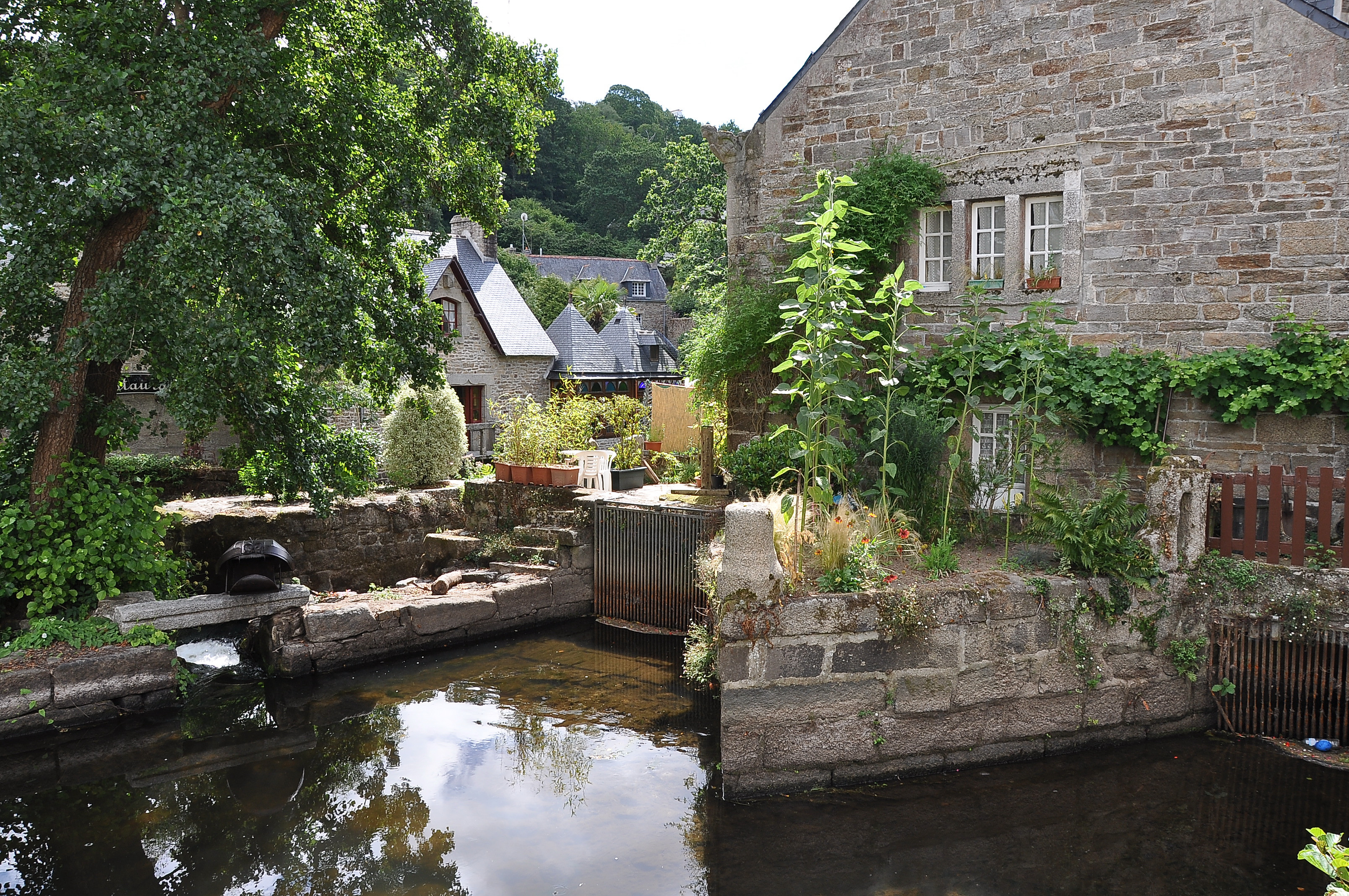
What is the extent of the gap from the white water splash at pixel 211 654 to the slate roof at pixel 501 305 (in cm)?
1513

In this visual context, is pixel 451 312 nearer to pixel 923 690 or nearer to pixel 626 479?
pixel 626 479

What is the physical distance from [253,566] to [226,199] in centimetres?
392

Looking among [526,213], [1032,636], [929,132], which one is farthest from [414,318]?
[526,213]

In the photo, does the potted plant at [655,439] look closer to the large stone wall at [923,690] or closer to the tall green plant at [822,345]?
the tall green plant at [822,345]

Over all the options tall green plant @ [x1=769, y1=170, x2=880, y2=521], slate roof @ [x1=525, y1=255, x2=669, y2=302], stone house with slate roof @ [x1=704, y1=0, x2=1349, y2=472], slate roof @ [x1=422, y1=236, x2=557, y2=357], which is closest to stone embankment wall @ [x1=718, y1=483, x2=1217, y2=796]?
tall green plant @ [x1=769, y1=170, x2=880, y2=521]

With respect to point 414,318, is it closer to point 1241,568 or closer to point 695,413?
point 695,413

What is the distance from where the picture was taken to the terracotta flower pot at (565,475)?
12.5m

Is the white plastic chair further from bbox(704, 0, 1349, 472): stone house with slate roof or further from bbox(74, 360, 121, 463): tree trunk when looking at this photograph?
bbox(74, 360, 121, 463): tree trunk

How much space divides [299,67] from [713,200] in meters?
14.2

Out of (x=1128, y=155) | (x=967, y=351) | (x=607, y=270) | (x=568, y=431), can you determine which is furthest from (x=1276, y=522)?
(x=607, y=270)

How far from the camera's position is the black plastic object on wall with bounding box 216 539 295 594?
29.8ft

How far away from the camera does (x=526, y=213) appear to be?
53.3 meters

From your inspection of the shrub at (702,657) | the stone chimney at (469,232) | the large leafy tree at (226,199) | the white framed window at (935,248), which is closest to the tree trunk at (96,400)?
the large leafy tree at (226,199)

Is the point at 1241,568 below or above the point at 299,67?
below
